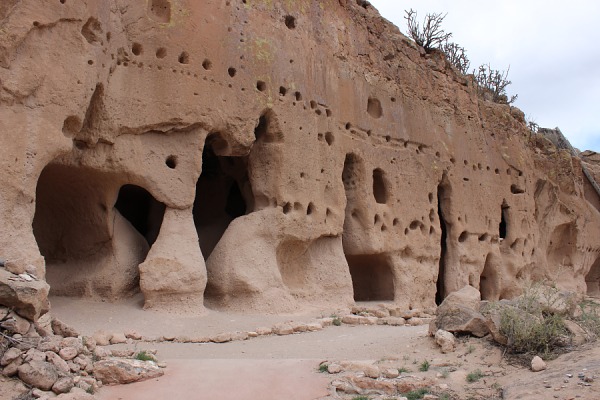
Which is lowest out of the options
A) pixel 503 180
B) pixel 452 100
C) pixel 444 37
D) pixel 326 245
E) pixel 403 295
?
pixel 403 295

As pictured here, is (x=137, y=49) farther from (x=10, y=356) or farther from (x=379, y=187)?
(x=379, y=187)

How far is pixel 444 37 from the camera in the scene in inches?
753

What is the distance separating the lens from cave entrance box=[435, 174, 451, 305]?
14961 millimetres

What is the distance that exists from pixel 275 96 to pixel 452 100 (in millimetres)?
6448

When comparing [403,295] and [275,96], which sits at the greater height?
[275,96]

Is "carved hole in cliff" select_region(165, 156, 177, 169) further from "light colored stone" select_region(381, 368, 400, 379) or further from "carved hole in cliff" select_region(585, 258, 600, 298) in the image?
"carved hole in cliff" select_region(585, 258, 600, 298)

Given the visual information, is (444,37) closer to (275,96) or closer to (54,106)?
(275,96)

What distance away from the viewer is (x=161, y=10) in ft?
32.4

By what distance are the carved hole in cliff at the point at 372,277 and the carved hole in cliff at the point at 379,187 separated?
1.23 m

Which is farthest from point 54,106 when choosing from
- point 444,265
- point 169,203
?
point 444,265

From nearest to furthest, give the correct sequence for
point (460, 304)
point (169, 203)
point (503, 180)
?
point (460, 304) → point (169, 203) → point (503, 180)

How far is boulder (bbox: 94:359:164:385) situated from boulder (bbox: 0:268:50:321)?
0.72m

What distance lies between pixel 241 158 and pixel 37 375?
23.4ft

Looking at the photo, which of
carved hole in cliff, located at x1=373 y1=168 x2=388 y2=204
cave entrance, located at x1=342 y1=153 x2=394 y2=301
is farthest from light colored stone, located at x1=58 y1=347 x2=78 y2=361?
carved hole in cliff, located at x1=373 y1=168 x2=388 y2=204
